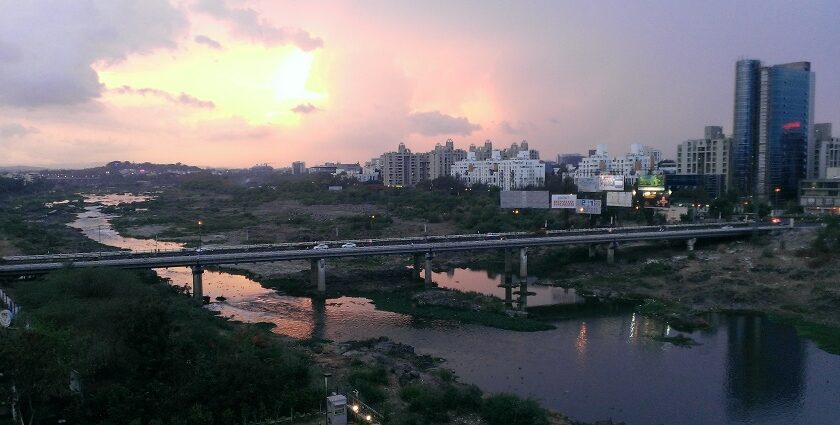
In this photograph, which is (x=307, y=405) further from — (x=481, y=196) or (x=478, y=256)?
(x=481, y=196)

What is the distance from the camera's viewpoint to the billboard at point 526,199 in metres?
66.4

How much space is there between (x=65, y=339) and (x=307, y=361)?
10.2 metres

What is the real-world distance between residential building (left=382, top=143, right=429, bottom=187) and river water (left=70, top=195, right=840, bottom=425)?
101186 millimetres

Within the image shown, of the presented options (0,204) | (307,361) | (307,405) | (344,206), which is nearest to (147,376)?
(307,405)

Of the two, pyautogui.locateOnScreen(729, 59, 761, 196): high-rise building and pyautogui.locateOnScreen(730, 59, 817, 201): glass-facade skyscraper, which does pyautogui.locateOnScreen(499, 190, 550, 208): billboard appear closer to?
pyautogui.locateOnScreen(730, 59, 817, 201): glass-facade skyscraper

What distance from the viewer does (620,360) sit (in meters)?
28.5

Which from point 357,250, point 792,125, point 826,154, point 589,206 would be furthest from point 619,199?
point 826,154

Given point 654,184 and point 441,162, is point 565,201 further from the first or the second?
point 441,162

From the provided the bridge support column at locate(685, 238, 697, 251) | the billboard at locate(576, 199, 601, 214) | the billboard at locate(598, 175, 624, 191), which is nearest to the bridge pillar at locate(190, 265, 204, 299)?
the billboard at locate(576, 199, 601, 214)

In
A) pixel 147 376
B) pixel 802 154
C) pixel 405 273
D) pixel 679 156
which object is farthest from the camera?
pixel 679 156

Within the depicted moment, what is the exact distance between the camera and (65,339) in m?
17.4

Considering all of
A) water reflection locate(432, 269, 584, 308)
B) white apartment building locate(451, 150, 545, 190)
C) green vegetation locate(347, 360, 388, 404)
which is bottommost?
water reflection locate(432, 269, 584, 308)

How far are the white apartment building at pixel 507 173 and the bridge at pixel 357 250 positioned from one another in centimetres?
5814

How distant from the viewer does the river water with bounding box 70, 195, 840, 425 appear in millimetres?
23141
